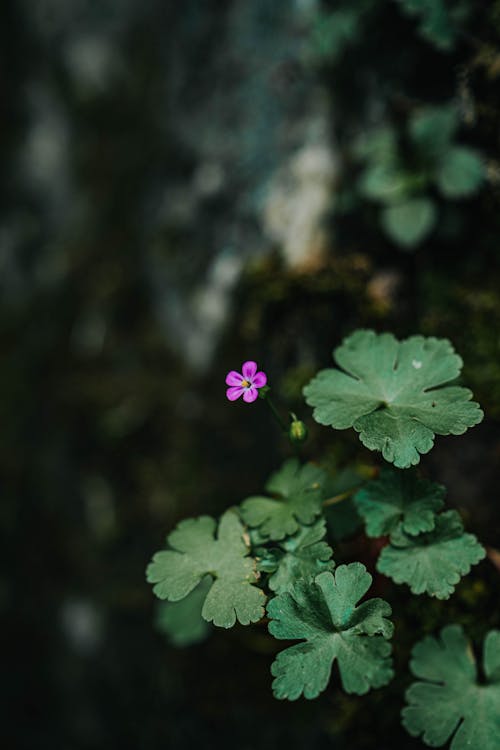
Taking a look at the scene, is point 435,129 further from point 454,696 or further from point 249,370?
point 454,696

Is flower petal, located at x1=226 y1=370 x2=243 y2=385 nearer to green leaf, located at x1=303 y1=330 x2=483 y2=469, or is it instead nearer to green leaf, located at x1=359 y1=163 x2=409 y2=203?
green leaf, located at x1=303 y1=330 x2=483 y2=469

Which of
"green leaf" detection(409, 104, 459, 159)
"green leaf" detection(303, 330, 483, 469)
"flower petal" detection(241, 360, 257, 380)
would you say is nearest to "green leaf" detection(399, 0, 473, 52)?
"green leaf" detection(409, 104, 459, 159)

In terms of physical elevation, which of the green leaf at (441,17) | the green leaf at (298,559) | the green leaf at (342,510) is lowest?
the green leaf at (298,559)

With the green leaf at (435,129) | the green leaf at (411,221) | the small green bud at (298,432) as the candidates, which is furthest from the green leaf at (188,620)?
the green leaf at (435,129)

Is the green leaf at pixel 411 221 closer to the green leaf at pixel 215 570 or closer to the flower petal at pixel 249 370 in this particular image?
the flower petal at pixel 249 370

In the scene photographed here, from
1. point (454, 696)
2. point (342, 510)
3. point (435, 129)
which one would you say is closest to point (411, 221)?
point (435, 129)

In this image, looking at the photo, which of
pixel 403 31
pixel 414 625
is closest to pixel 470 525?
pixel 414 625
